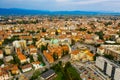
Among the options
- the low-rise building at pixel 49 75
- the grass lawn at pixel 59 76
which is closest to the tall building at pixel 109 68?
the grass lawn at pixel 59 76

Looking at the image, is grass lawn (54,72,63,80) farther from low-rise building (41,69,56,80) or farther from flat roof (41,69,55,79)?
flat roof (41,69,55,79)

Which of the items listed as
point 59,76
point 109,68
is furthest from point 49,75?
point 109,68

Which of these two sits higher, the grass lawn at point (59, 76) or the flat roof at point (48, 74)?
the flat roof at point (48, 74)

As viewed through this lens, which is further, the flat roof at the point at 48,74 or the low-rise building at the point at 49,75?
the flat roof at the point at 48,74

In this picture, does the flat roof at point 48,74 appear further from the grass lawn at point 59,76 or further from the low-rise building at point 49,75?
the grass lawn at point 59,76

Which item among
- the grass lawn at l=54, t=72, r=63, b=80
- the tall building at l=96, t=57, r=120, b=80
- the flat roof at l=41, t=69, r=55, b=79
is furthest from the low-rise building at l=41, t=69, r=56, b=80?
the tall building at l=96, t=57, r=120, b=80

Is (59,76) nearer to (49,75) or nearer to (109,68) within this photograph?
(49,75)

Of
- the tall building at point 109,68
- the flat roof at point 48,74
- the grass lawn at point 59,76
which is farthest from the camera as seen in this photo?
the grass lawn at point 59,76

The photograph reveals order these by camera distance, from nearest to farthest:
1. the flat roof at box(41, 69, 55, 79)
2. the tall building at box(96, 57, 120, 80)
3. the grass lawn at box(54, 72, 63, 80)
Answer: the tall building at box(96, 57, 120, 80), the flat roof at box(41, 69, 55, 79), the grass lawn at box(54, 72, 63, 80)
